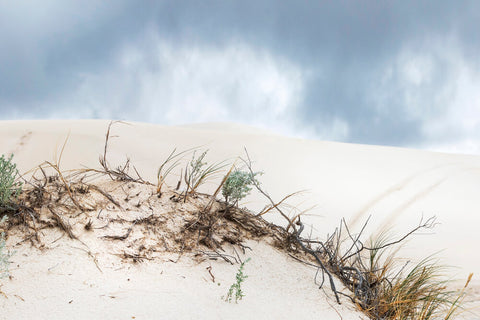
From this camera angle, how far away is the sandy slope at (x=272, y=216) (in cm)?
175

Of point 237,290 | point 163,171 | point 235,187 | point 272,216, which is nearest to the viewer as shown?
point 237,290

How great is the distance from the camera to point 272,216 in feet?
16.4

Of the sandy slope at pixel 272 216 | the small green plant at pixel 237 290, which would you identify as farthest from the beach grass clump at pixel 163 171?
the small green plant at pixel 237 290

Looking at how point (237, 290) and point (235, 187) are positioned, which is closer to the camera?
point (237, 290)

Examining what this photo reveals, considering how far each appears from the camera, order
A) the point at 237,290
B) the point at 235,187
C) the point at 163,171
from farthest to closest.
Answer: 1. the point at 163,171
2. the point at 235,187
3. the point at 237,290

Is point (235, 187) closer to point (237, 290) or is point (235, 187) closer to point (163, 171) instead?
point (237, 290)

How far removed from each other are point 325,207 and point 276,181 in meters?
1.17

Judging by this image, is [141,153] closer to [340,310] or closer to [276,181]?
[276,181]

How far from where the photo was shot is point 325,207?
582cm

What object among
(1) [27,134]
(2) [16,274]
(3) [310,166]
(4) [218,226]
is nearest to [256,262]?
(4) [218,226]

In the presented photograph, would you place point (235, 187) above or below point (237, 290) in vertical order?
above

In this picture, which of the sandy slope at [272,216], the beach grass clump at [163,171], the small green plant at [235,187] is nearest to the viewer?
the sandy slope at [272,216]

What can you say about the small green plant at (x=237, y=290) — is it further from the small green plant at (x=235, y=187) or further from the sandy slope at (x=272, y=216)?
the small green plant at (x=235, y=187)

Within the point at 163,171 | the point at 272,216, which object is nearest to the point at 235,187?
the point at 272,216
